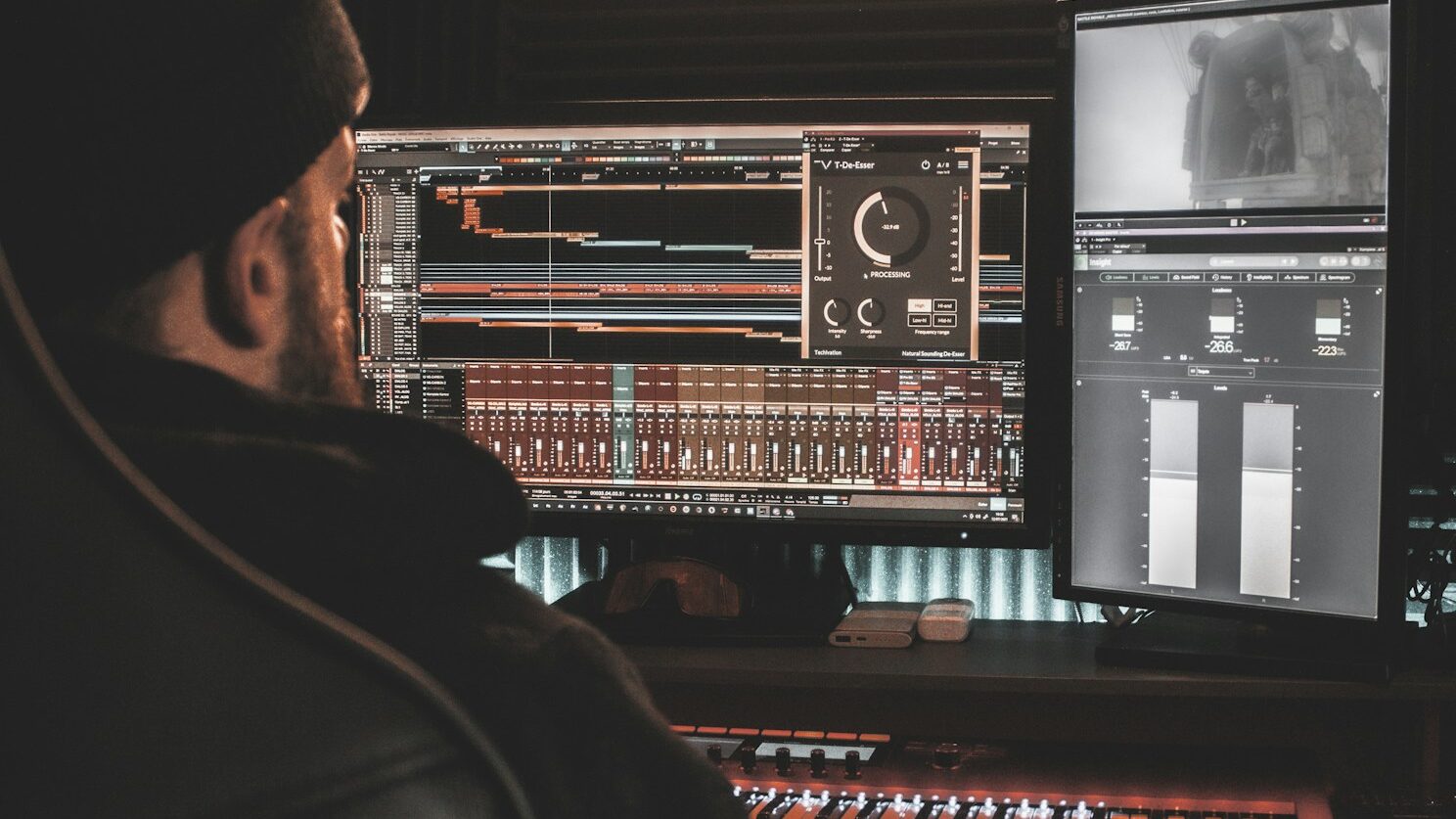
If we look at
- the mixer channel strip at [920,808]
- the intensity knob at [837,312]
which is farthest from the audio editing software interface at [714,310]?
the mixer channel strip at [920,808]

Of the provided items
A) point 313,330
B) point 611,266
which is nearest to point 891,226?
point 611,266

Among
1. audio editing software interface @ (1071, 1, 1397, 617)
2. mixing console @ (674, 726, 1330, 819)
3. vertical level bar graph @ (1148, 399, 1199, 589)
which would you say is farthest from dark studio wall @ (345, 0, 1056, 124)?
mixing console @ (674, 726, 1330, 819)

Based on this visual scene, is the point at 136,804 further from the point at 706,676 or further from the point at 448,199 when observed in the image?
the point at 448,199

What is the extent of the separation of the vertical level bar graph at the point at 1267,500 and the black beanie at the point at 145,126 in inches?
43.6

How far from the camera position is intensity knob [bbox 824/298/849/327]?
1.51 m

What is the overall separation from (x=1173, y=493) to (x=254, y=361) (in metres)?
1.10

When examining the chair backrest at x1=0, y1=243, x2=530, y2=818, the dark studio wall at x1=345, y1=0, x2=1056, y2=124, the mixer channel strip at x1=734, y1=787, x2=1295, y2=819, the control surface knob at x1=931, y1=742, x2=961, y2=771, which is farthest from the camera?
the dark studio wall at x1=345, y1=0, x2=1056, y2=124

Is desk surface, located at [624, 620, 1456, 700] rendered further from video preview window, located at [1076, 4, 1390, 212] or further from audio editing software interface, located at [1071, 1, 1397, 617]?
video preview window, located at [1076, 4, 1390, 212]

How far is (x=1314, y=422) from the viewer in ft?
4.15

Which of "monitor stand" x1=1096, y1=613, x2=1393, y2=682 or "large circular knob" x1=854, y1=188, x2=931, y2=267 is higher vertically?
"large circular knob" x1=854, y1=188, x2=931, y2=267

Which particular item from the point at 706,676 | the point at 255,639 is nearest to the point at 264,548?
the point at 255,639

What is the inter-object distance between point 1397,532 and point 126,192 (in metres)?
1.20

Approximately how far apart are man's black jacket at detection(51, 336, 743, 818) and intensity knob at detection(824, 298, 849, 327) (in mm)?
1078

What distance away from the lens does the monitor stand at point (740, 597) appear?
1481 millimetres
